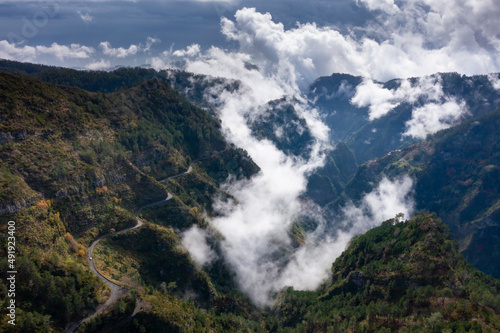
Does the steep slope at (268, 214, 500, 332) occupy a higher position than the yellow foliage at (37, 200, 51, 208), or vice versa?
the yellow foliage at (37, 200, 51, 208)

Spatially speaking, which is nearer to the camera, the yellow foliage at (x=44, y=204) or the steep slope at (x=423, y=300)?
the steep slope at (x=423, y=300)

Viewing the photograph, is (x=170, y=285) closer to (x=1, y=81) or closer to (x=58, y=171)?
(x=58, y=171)

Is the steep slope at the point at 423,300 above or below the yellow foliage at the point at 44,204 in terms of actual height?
below

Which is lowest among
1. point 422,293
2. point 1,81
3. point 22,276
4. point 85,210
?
point 422,293

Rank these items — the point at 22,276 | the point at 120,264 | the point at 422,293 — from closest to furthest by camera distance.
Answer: the point at 22,276 < the point at 422,293 < the point at 120,264

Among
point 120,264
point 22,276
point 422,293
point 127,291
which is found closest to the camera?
point 22,276

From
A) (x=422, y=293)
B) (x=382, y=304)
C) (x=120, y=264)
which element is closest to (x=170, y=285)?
(x=120, y=264)

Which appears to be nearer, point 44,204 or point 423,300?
point 44,204

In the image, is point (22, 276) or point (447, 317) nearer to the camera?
point (22, 276)

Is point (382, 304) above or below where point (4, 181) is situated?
below

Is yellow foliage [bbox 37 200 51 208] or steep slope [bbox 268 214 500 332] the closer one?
steep slope [bbox 268 214 500 332]

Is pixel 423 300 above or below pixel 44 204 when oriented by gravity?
below
